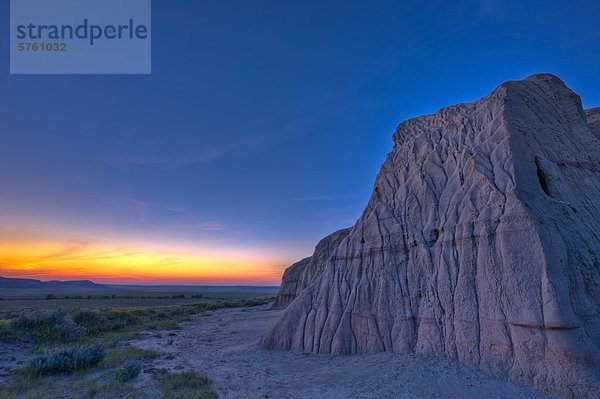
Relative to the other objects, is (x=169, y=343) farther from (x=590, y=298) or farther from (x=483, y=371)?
(x=590, y=298)

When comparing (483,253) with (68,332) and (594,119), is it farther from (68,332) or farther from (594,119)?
(68,332)

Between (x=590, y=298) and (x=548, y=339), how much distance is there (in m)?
2.78

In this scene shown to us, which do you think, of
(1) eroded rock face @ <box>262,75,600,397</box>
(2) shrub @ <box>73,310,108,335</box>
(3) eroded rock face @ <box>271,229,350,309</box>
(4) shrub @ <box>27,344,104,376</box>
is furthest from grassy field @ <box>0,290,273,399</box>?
(3) eroded rock face @ <box>271,229,350,309</box>

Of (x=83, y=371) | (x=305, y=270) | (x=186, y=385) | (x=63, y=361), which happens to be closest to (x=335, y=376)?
(x=186, y=385)

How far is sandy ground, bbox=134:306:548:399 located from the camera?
10180 mm

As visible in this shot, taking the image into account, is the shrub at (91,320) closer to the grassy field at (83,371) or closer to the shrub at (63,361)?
the grassy field at (83,371)

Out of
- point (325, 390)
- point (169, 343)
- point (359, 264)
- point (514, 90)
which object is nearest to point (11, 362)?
point (169, 343)

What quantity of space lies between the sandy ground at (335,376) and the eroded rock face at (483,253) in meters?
0.66

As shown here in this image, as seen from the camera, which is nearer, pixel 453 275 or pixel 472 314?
pixel 472 314

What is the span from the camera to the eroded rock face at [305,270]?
3666 centimetres

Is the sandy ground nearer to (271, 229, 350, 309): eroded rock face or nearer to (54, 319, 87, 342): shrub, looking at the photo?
(54, 319, 87, 342): shrub

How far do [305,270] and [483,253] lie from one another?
27.0 metres

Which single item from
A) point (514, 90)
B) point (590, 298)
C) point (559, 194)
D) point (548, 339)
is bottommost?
point (548, 339)

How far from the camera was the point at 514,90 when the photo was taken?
15.1 meters
